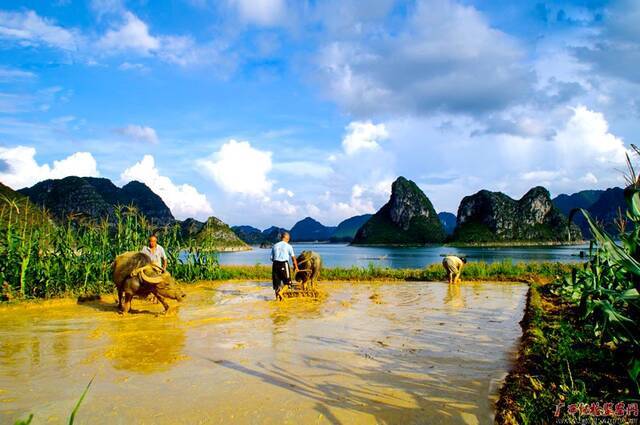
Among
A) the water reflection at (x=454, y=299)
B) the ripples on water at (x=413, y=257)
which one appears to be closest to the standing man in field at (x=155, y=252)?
the water reflection at (x=454, y=299)

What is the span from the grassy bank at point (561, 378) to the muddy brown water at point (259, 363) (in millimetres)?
318

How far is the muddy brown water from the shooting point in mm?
4473

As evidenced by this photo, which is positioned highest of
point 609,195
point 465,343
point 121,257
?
point 609,195

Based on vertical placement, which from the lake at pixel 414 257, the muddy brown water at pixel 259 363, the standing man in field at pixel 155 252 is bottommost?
the lake at pixel 414 257

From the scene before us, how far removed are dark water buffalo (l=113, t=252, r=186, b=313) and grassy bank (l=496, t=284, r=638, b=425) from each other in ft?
24.8

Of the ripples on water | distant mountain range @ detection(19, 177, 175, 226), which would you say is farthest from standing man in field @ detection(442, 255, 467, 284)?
distant mountain range @ detection(19, 177, 175, 226)

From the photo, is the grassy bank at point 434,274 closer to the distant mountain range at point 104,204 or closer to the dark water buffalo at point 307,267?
the distant mountain range at point 104,204

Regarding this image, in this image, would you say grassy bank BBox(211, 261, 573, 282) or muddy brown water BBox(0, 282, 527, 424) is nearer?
muddy brown water BBox(0, 282, 527, 424)

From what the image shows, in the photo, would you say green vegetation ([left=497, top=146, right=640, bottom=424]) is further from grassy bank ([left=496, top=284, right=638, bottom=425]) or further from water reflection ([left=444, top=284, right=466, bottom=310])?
water reflection ([left=444, top=284, right=466, bottom=310])

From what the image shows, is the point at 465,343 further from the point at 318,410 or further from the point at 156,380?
the point at 156,380

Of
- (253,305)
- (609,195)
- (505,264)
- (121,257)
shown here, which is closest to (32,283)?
(121,257)

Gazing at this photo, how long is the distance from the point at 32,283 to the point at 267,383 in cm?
1063

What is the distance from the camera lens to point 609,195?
149000mm

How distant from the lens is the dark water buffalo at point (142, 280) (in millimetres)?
10070
